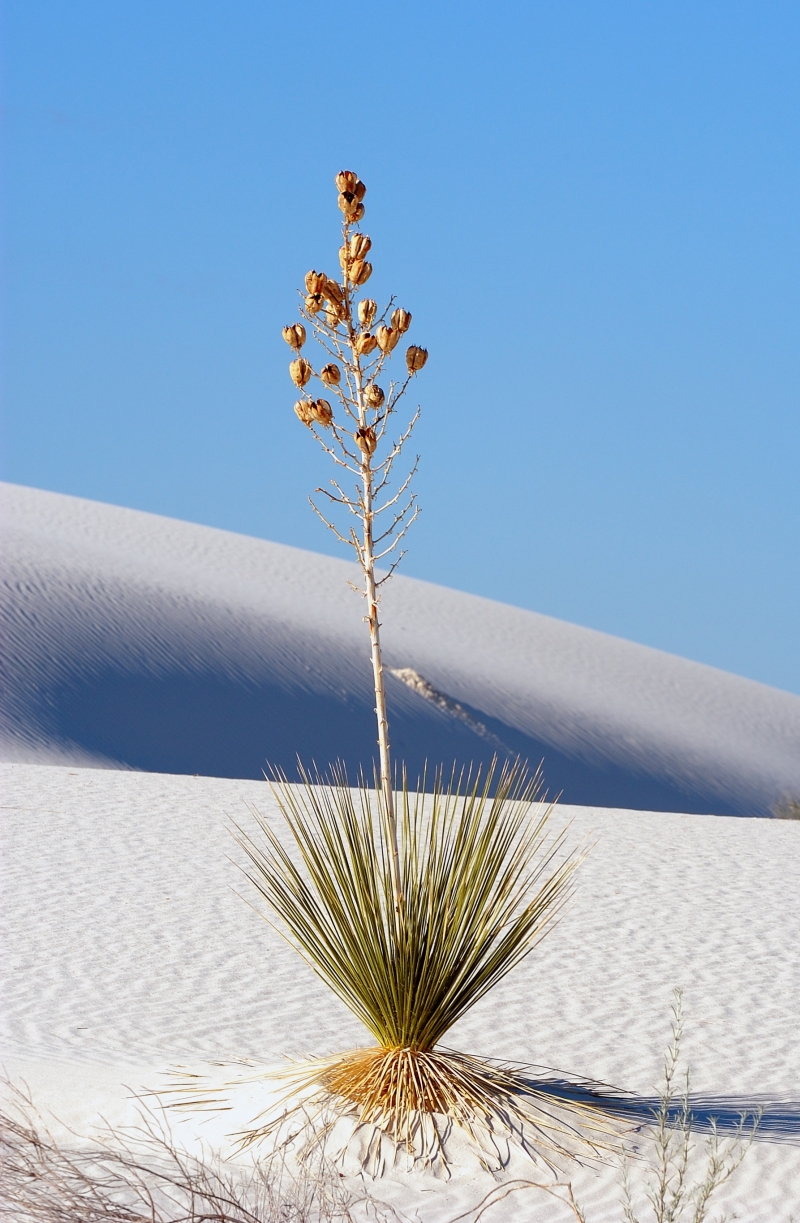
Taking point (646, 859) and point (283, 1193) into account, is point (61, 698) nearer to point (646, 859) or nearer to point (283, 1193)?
point (646, 859)

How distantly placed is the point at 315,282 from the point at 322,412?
439 mm

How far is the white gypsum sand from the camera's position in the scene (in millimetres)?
5078

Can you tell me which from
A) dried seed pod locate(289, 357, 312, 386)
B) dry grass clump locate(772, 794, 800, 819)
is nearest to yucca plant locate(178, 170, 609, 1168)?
dried seed pod locate(289, 357, 312, 386)

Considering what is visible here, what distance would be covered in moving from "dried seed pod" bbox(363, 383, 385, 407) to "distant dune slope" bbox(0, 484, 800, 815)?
50.3 ft

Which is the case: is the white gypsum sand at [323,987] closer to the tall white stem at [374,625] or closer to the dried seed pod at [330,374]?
the tall white stem at [374,625]

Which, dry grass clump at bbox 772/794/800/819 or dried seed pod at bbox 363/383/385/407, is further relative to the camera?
dry grass clump at bbox 772/794/800/819

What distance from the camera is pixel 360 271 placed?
4.58 m

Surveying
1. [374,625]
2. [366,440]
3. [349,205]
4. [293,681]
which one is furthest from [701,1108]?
[293,681]

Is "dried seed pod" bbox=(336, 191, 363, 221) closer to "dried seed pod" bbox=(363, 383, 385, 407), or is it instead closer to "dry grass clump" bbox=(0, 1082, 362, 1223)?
"dried seed pod" bbox=(363, 383, 385, 407)

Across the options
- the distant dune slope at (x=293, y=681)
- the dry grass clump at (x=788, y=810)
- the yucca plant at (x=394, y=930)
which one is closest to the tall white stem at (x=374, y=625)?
the yucca plant at (x=394, y=930)

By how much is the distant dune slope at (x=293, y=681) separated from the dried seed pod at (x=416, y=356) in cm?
1548

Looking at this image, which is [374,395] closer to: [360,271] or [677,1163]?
[360,271]

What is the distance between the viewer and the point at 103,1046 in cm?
600

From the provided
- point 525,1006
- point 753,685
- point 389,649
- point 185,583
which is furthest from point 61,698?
point 753,685
